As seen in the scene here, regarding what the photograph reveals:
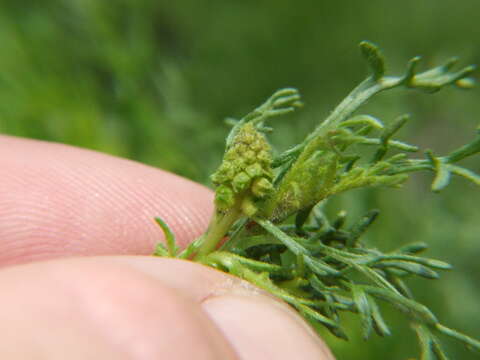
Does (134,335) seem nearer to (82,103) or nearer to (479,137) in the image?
(479,137)

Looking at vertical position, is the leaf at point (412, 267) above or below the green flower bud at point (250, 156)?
below

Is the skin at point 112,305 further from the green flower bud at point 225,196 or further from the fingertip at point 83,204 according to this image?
the green flower bud at point 225,196

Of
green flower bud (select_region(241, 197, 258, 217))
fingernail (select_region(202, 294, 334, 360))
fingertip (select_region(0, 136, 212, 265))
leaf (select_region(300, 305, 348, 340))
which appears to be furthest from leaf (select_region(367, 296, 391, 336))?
fingertip (select_region(0, 136, 212, 265))

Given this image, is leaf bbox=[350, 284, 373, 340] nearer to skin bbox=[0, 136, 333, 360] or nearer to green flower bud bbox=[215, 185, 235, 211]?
skin bbox=[0, 136, 333, 360]

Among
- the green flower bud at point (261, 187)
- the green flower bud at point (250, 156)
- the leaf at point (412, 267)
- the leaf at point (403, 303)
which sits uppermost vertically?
the green flower bud at point (250, 156)

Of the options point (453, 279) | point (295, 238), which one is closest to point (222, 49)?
point (453, 279)

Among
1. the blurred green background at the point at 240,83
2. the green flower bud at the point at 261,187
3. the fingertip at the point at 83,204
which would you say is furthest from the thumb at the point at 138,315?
the blurred green background at the point at 240,83
